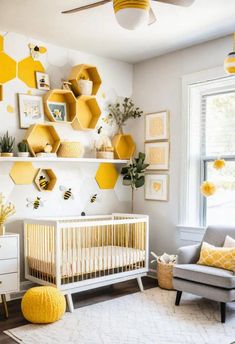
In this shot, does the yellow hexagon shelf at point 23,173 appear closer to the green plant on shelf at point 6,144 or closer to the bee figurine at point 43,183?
the bee figurine at point 43,183

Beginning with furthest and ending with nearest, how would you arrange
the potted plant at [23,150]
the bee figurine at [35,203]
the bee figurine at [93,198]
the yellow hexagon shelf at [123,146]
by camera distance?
the yellow hexagon shelf at [123,146] < the bee figurine at [93,198] < the bee figurine at [35,203] < the potted plant at [23,150]

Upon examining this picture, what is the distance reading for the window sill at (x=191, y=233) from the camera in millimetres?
4242

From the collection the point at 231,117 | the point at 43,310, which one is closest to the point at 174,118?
the point at 231,117

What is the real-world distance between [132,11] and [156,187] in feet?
9.30

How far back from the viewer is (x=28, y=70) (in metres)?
4.08

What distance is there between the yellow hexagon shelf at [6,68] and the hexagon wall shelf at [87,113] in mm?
802

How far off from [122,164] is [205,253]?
1754mm

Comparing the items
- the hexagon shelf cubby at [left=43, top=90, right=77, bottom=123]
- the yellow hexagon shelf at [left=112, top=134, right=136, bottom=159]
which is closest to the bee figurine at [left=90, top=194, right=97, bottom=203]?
the yellow hexagon shelf at [left=112, top=134, right=136, bottom=159]

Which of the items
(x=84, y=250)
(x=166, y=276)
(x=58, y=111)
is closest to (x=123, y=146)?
(x=58, y=111)

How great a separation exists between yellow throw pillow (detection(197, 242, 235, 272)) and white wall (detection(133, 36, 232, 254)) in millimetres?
833

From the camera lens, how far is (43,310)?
124 inches

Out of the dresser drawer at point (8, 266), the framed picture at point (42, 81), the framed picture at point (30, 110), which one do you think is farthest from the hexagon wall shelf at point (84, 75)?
the dresser drawer at point (8, 266)

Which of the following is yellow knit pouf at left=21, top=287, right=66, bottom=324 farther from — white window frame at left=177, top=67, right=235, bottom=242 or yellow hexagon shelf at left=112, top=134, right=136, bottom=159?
yellow hexagon shelf at left=112, top=134, right=136, bottom=159

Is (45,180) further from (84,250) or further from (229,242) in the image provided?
(229,242)
